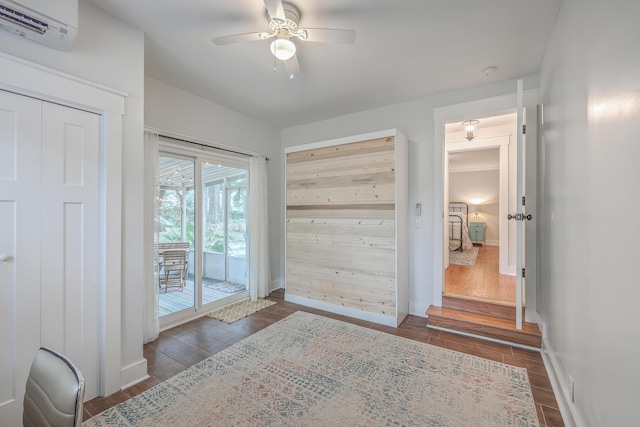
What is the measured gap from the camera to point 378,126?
3744mm

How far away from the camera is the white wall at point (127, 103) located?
1.84m

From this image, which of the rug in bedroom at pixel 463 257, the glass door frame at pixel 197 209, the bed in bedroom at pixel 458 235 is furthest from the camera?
the bed in bedroom at pixel 458 235

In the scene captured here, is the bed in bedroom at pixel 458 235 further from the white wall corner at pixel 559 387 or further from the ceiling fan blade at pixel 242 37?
the ceiling fan blade at pixel 242 37

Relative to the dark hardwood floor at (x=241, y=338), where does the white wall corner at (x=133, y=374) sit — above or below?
above

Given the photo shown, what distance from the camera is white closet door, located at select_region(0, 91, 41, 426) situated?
5.10ft

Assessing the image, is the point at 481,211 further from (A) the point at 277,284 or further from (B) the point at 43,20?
(B) the point at 43,20

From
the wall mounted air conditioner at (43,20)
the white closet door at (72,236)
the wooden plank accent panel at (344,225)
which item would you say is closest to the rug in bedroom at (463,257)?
the wooden plank accent panel at (344,225)

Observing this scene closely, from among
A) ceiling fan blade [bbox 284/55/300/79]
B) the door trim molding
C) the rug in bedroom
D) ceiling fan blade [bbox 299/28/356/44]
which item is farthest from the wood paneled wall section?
the rug in bedroom

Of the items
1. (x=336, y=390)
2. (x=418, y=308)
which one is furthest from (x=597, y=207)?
(x=418, y=308)

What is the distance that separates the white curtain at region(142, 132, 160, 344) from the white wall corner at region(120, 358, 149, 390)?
657mm

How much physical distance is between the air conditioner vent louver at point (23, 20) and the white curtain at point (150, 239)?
1.24m

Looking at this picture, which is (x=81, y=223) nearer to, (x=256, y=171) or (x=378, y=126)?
(x=256, y=171)

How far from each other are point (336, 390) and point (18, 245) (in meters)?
2.29

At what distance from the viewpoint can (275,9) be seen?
63.1 inches
